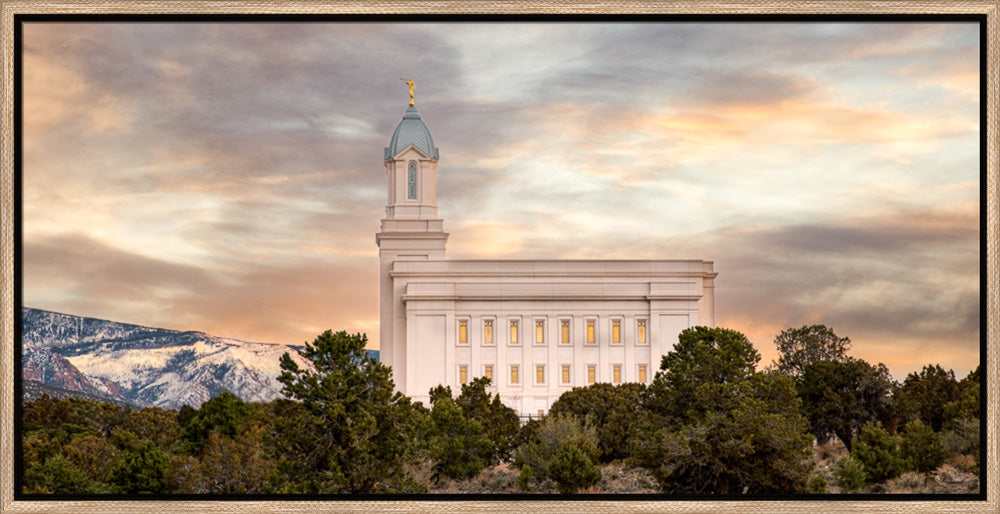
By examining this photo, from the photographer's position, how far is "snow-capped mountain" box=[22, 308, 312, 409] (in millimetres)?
40906

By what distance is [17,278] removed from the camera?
52.4ft

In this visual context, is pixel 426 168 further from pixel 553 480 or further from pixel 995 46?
pixel 995 46

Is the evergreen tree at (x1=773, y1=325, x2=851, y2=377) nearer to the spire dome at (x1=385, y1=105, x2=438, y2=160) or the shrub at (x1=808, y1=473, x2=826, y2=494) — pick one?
the shrub at (x1=808, y1=473, x2=826, y2=494)

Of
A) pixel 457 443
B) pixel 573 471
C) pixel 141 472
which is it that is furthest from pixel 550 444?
pixel 141 472

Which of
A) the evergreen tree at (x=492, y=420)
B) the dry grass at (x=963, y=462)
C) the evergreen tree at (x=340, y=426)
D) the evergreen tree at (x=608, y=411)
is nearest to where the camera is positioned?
the evergreen tree at (x=340, y=426)

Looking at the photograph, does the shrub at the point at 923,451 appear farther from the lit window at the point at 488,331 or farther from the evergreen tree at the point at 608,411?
the lit window at the point at 488,331

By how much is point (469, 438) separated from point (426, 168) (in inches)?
1558

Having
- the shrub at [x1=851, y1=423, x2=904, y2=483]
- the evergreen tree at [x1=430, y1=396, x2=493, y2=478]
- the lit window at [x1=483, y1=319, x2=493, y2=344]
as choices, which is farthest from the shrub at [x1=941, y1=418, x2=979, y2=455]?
the lit window at [x1=483, y1=319, x2=493, y2=344]

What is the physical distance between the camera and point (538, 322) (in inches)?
2554

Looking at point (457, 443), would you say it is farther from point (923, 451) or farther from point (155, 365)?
point (155, 365)

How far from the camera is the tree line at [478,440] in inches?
893

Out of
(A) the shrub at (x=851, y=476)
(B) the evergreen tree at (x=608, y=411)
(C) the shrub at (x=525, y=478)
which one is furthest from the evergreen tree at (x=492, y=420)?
(A) the shrub at (x=851, y=476)

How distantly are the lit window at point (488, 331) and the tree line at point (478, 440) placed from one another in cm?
2850

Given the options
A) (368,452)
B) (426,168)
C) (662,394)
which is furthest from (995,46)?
(426,168)
